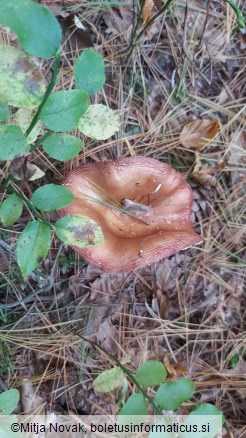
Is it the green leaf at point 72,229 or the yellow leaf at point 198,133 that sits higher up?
the green leaf at point 72,229

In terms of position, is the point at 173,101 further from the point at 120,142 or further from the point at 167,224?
the point at 167,224

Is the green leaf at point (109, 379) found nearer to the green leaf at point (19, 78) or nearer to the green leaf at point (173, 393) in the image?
the green leaf at point (173, 393)

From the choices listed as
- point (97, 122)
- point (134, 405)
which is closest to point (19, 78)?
point (97, 122)

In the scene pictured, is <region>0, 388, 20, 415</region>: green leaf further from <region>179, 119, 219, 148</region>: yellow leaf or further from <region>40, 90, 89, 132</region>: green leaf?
<region>179, 119, 219, 148</region>: yellow leaf

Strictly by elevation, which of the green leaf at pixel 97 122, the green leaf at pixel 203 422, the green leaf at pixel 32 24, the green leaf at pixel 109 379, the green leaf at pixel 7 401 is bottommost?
the green leaf at pixel 109 379

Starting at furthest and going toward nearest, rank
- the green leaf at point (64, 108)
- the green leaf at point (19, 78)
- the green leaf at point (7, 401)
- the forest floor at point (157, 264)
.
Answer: the forest floor at point (157, 264) → the green leaf at point (7, 401) → the green leaf at point (64, 108) → the green leaf at point (19, 78)

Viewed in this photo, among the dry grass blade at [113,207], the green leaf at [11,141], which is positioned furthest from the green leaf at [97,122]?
the green leaf at [11,141]
